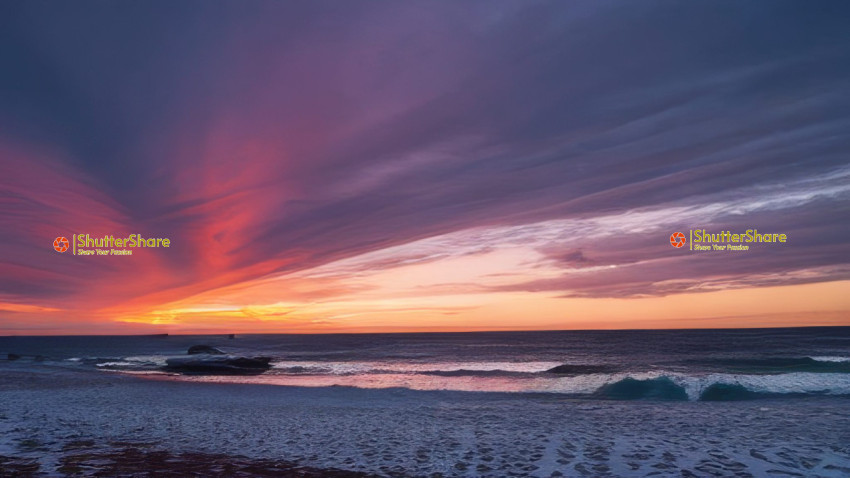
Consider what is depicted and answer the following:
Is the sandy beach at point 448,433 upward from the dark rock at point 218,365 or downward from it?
upward

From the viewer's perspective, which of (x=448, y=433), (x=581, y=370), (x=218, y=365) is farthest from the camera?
(x=218, y=365)

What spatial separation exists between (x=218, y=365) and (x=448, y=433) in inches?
1479

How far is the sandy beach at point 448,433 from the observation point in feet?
41.7

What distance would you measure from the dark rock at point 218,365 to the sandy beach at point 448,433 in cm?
1999

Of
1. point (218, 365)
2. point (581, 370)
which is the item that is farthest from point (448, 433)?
point (218, 365)

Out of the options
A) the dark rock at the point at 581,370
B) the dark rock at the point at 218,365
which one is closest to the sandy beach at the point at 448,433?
the dark rock at the point at 581,370

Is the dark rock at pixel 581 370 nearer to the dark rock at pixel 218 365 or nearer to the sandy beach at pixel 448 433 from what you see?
the sandy beach at pixel 448 433

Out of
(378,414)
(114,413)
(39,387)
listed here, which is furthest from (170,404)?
(39,387)

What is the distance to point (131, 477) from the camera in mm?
11359

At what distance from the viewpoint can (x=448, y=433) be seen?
55.4 ft

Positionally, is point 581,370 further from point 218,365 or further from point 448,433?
point 218,365

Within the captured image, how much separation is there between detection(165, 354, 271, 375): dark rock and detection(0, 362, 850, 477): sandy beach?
1999 centimetres

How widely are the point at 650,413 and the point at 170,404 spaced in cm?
2253

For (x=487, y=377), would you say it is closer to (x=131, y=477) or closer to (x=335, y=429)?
(x=335, y=429)
